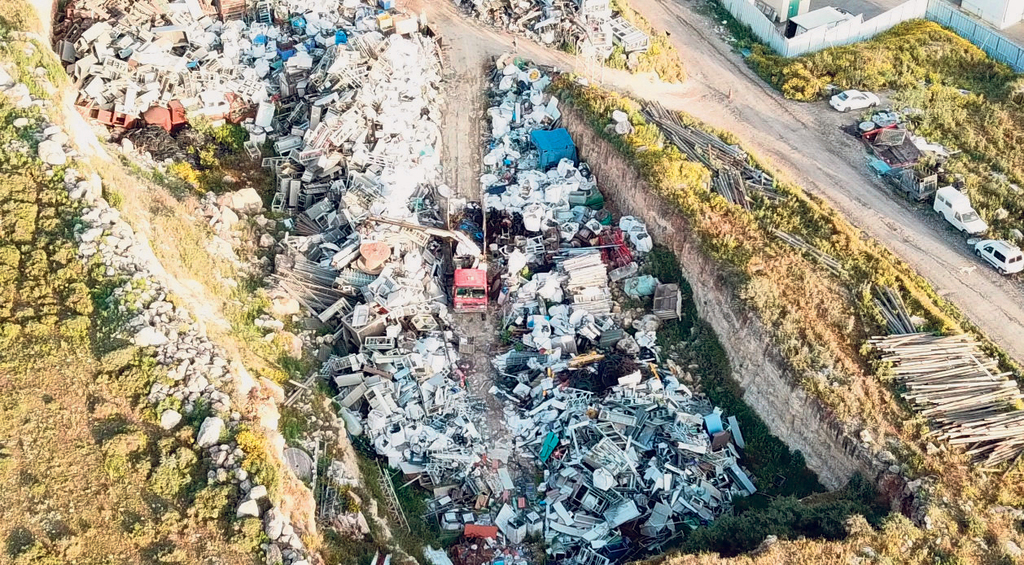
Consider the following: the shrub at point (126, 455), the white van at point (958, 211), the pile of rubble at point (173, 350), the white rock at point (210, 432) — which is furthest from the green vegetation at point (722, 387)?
the shrub at point (126, 455)

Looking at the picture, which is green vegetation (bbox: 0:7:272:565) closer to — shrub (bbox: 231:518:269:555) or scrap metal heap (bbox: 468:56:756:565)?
shrub (bbox: 231:518:269:555)

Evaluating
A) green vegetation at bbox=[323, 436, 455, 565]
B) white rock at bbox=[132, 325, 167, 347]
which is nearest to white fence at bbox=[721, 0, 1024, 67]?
green vegetation at bbox=[323, 436, 455, 565]

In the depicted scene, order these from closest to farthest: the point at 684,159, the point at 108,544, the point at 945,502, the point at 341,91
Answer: the point at 108,544 → the point at 945,502 → the point at 684,159 → the point at 341,91

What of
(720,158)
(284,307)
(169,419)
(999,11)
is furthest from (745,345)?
(999,11)

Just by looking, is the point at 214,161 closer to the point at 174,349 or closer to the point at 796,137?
the point at 174,349

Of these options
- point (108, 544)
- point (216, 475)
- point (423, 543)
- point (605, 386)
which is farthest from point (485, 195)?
point (108, 544)

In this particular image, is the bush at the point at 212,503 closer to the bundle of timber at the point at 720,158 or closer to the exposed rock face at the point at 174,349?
the exposed rock face at the point at 174,349

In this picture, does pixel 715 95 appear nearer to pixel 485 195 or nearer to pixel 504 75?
pixel 504 75
